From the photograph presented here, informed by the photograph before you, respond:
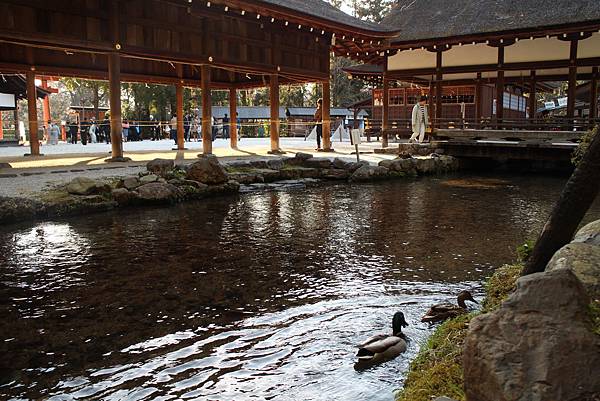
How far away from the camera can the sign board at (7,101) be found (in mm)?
27953

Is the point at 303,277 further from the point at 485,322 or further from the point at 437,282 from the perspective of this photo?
the point at 485,322

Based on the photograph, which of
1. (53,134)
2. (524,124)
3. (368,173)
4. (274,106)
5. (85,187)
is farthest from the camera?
(53,134)

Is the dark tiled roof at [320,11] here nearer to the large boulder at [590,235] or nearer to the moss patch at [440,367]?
the large boulder at [590,235]

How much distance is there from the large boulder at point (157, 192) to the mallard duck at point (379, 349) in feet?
27.2

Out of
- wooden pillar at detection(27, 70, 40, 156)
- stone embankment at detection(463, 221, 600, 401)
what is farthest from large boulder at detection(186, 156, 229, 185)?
stone embankment at detection(463, 221, 600, 401)

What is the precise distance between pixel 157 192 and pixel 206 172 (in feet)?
6.19

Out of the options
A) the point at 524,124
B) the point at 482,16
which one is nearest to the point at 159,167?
the point at 524,124

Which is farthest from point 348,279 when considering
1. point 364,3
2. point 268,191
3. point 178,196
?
point 364,3

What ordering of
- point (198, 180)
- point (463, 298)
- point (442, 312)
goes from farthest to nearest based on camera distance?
point (198, 180) < point (463, 298) < point (442, 312)

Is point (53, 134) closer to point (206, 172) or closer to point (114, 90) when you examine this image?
point (114, 90)

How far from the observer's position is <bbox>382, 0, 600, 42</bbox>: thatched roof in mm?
19266

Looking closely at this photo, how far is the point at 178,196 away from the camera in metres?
12.3

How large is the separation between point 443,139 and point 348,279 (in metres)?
16.8

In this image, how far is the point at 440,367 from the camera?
3453mm
